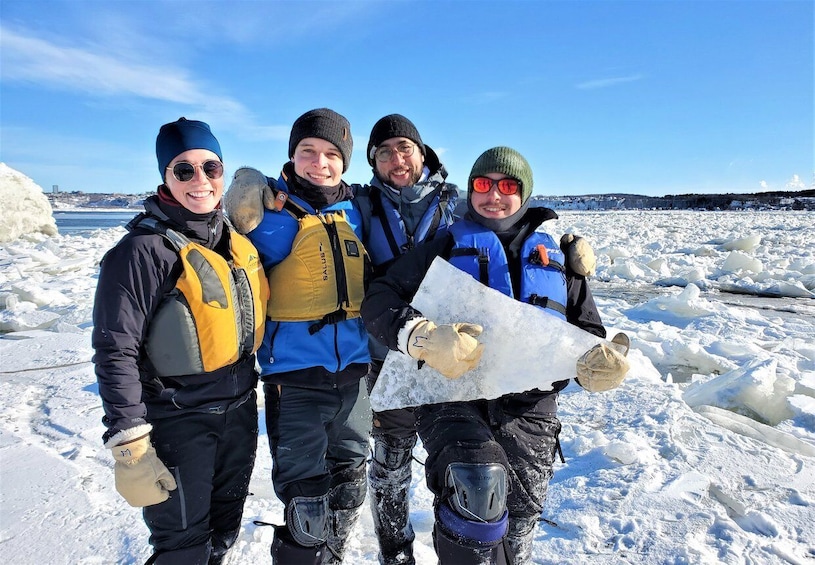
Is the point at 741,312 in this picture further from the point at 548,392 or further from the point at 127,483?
the point at 127,483

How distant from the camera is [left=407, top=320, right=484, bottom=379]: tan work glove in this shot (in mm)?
1706

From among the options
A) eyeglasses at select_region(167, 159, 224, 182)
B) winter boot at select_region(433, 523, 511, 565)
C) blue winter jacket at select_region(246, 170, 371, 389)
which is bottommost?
winter boot at select_region(433, 523, 511, 565)

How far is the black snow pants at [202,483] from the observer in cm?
177

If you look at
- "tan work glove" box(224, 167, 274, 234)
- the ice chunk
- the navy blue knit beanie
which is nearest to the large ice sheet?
"tan work glove" box(224, 167, 274, 234)

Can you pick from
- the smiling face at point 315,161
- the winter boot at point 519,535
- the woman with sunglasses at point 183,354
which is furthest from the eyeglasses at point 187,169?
the winter boot at point 519,535

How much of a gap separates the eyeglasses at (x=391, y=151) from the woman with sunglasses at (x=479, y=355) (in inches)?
18.5

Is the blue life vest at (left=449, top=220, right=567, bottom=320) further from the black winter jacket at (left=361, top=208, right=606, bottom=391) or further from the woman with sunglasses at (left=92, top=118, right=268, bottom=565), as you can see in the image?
the woman with sunglasses at (left=92, top=118, right=268, bottom=565)

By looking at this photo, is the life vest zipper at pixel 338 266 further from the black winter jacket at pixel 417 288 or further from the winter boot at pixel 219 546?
the winter boot at pixel 219 546

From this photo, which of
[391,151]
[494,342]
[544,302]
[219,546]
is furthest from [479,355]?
[219,546]

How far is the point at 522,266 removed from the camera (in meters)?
2.05

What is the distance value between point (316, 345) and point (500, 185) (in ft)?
3.40

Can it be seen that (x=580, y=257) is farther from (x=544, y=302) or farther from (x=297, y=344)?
(x=297, y=344)

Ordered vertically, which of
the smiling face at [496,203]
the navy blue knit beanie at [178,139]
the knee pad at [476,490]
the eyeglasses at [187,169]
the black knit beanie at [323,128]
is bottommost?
the knee pad at [476,490]

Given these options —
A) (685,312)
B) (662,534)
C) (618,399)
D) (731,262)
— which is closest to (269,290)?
(662,534)
